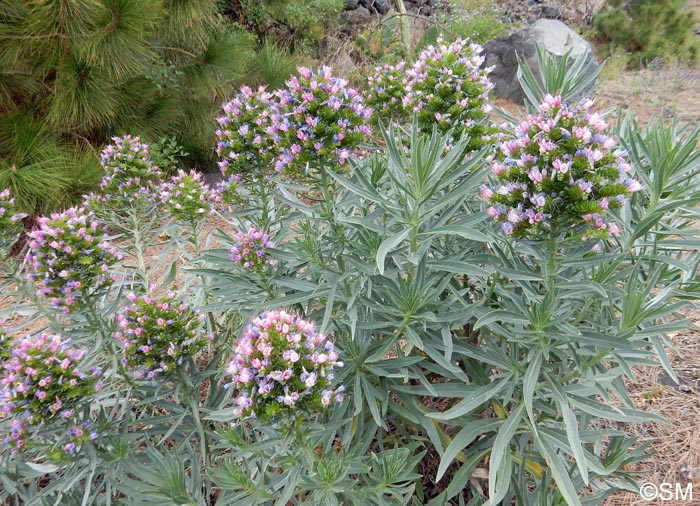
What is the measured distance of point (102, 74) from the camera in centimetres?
469

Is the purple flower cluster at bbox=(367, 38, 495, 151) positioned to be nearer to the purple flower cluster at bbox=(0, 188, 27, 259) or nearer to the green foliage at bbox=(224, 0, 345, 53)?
the purple flower cluster at bbox=(0, 188, 27, 259)

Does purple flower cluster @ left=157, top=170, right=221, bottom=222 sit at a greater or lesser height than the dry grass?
greater

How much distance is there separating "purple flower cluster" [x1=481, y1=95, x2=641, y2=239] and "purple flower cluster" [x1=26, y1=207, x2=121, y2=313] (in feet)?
5.63

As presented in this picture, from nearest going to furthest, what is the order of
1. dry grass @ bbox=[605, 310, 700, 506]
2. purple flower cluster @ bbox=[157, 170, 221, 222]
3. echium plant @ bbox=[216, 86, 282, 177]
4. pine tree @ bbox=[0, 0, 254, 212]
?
A: 1. echium plant @ bbox=[216, 86, 282, 177]
2. dry grass @ bbox=[605, 310, 700, 506]
3. purple flower cluster @ bbox=[157, 170, 221, 222]
4. pine tree @ bbox=[0, 0, 254, 212]

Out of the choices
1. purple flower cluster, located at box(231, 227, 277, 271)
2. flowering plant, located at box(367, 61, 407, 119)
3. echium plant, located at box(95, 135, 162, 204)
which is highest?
echium plant, located at box(95, 135, 162, 204)

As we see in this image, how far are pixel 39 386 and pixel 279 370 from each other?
1005 mm

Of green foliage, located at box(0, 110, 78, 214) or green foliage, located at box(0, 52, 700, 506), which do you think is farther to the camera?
green foliage, located at box(0, 110, 78, 214)

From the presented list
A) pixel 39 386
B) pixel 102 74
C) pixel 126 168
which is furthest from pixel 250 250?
pixel 102 74

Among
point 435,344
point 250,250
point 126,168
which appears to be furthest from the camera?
point 126,168

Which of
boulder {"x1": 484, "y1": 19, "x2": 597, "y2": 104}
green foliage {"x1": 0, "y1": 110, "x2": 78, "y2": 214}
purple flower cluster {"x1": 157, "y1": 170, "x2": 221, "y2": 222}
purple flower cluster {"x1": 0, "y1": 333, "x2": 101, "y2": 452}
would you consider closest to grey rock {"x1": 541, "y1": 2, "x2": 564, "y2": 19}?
boulder {"x1": 484, "y1": 19, "x2": 597, "y2": 104}

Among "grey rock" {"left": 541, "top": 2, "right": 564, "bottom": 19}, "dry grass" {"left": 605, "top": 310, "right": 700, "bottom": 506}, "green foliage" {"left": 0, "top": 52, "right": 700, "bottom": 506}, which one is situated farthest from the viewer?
"grey rock" {"left": 541, "top": 2, "right": 564, "bottom": 19}

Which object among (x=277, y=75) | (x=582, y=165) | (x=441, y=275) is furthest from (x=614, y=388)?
(x=277, y=75)

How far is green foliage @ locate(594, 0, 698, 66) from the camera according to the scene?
11523 millimetres

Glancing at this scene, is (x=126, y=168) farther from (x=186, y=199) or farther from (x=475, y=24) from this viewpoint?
(x=475, y=24)
